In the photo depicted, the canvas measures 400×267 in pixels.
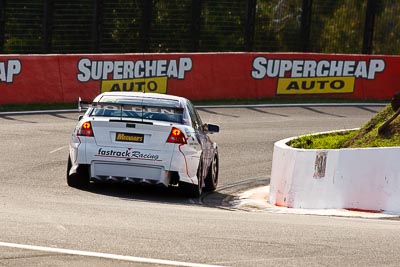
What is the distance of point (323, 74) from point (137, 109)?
15887 millimetres

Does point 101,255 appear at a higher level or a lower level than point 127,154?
higher

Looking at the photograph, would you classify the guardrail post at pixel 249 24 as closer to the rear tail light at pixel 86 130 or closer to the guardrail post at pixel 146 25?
the guardrail post at pixel 146 25

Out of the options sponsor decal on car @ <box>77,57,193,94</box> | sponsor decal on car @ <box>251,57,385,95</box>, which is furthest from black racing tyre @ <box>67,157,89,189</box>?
sponsor decal on car @ <box>251,57,385,95</box>

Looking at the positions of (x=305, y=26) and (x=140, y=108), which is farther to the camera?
(x=305, y=26)

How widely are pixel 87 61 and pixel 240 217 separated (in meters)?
15.5

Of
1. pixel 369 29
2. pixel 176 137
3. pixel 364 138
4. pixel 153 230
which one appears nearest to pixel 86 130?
pixel 176 137

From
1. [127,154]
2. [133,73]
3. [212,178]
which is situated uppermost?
[127,154]

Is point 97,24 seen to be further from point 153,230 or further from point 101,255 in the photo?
point 101,255

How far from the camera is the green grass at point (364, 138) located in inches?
603

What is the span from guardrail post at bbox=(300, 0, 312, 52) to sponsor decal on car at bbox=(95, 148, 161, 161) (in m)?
19.5

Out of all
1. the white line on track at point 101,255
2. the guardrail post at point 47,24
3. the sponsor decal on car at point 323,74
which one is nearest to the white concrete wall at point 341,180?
the white line on track at point 101,255

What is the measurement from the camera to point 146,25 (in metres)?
31.3

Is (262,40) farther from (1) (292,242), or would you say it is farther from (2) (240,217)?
(1) (292,242)

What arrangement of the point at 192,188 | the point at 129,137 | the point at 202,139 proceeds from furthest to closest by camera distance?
the point at 202,139
the point at 192,188
the point at 129,137
